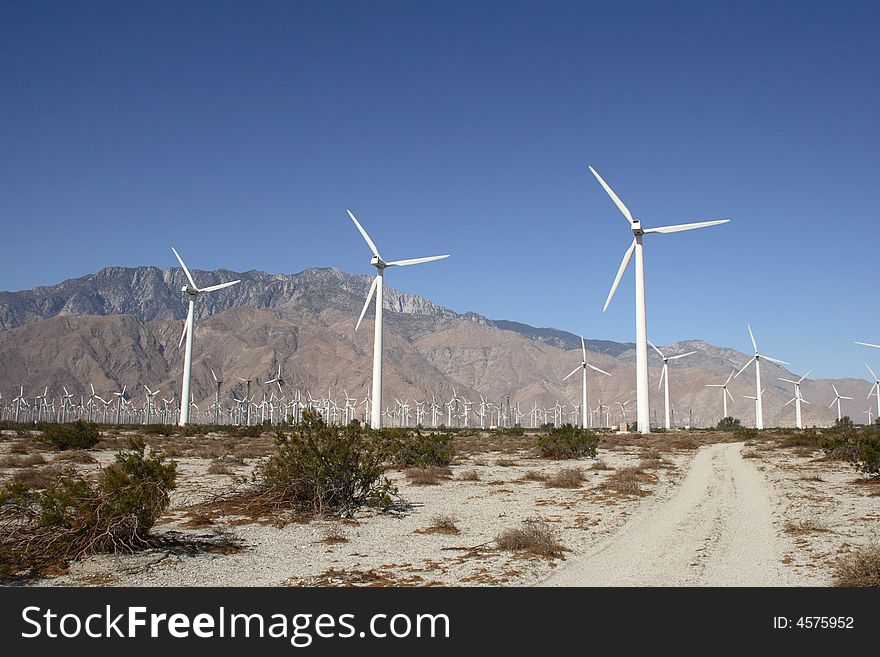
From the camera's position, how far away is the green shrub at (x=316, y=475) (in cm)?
1716

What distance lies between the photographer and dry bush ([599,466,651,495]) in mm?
21891

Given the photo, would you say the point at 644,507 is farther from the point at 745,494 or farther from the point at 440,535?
the point at 440,535

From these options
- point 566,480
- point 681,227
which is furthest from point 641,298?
point 566,480

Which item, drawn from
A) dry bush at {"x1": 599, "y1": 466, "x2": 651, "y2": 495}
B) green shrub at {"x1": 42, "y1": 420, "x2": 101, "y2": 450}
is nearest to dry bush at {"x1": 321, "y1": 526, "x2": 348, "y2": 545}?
dry bush at {"x1": 599, "y1": 466, "x2": 651, "y2": 495}

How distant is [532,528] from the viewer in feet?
44.7

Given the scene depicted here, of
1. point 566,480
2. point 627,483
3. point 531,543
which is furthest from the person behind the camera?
point 566,480

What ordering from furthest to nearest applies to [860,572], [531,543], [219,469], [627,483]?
[219,469] → [627,483] → [531,543] → [860,572]

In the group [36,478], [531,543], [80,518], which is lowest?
[531,543]

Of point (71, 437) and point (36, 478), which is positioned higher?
point (71, 437)

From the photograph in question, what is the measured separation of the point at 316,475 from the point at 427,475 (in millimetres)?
9840

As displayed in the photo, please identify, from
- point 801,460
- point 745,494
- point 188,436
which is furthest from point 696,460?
point 188,436

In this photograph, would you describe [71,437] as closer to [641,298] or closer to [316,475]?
[316,475]
